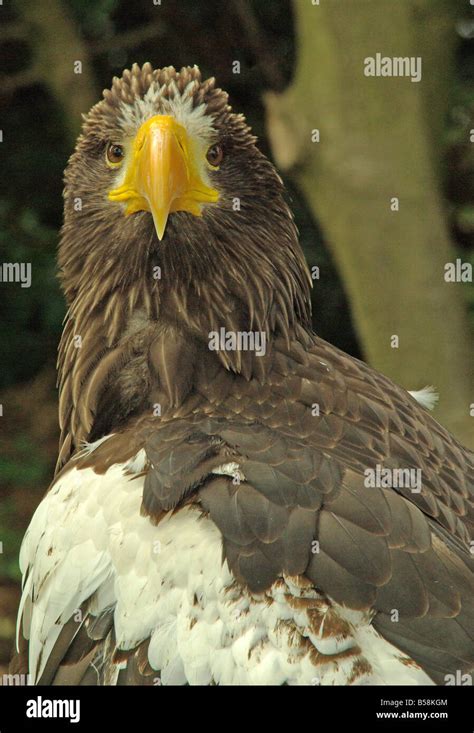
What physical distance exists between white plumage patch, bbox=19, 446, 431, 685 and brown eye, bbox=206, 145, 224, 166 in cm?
87

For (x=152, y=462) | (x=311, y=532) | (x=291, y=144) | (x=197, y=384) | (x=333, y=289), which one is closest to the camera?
(x=311, y=532)

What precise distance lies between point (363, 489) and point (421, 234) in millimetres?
2683

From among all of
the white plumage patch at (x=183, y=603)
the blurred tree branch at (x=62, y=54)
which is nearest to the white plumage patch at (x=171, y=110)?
the white plumage patch at (x=183, y=603)

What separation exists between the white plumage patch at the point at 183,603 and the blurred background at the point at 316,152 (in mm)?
2544

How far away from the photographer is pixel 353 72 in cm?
518

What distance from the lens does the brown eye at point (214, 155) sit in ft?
10.7

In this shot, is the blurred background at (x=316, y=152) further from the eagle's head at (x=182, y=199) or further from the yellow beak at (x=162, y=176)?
the yellow beak at (x=162, y=176)

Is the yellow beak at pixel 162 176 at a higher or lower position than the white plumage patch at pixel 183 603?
higher

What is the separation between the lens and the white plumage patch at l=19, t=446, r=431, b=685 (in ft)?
8.64

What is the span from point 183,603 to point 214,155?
1.28 m

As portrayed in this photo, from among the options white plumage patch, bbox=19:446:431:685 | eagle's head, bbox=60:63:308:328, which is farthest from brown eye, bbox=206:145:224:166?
white plumage patch, bbox=19:446:431:685

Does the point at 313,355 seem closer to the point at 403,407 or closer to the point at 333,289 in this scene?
the point at 403,407

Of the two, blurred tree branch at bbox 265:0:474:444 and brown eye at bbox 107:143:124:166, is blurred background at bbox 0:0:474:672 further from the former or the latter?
brown eye at bbox 107:143:124:166
